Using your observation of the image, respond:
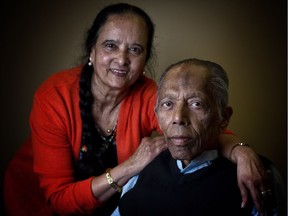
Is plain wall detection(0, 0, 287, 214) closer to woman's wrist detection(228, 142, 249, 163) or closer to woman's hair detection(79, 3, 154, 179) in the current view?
woman's hair detection(79, 3, 154, 179)

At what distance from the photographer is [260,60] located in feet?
7.70

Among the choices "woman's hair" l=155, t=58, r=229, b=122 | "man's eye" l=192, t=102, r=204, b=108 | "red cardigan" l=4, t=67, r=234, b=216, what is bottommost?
"red cardigan" l=4, t=67, r=234, b=216

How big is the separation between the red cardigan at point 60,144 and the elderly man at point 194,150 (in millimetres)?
455

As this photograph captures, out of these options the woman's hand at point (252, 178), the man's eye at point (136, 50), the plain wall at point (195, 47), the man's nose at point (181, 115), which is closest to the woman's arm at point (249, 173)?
the woman's hand at point (252, 178)

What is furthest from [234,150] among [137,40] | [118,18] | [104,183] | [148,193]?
[118,18]

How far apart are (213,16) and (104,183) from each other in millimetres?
1450

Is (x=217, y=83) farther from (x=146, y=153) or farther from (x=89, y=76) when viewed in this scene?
(x=89, y=76)

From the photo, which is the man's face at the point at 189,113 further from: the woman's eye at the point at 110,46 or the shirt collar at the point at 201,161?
the woman's eye at the point at 110,46

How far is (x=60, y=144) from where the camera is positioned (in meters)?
1.73

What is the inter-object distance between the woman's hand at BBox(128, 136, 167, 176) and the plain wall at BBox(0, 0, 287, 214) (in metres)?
1.05

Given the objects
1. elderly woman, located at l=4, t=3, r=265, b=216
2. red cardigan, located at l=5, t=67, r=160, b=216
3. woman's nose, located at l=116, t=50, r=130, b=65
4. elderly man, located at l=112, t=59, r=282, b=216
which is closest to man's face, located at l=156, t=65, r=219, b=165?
elderly man, located at l=112, t=59, r=282, b=216

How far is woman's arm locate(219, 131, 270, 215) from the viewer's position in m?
1.17

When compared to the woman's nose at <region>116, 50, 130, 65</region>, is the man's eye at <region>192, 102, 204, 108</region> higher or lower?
lower

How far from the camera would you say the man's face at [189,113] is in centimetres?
125
